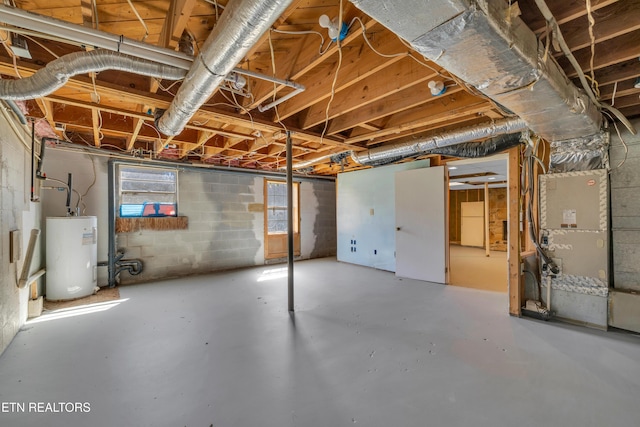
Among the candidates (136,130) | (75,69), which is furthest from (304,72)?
(136,130)

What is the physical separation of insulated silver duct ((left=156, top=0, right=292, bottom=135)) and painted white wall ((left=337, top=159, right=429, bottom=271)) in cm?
376

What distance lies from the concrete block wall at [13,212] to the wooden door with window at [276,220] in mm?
3584

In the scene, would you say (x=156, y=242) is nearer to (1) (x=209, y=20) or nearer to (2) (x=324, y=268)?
(2) (x=324, y=268)

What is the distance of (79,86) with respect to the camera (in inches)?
80.0

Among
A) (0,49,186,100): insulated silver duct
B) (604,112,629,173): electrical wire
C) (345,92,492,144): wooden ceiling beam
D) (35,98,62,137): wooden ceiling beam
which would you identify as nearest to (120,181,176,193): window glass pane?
(35,98,62,137): wooden ceiling beam

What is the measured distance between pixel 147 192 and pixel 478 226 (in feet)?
27.0

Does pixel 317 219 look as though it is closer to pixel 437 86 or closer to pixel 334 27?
pixel 437 86

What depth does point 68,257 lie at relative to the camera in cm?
348

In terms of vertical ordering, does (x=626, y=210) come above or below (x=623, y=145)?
below

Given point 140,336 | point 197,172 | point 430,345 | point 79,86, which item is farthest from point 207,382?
point 197,172

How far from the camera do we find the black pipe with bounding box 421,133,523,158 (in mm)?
3038

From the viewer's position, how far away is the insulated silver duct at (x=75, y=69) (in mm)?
1530

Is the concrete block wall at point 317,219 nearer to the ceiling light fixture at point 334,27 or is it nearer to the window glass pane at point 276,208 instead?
the window glass pane at point 276,208

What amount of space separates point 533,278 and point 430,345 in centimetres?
170
